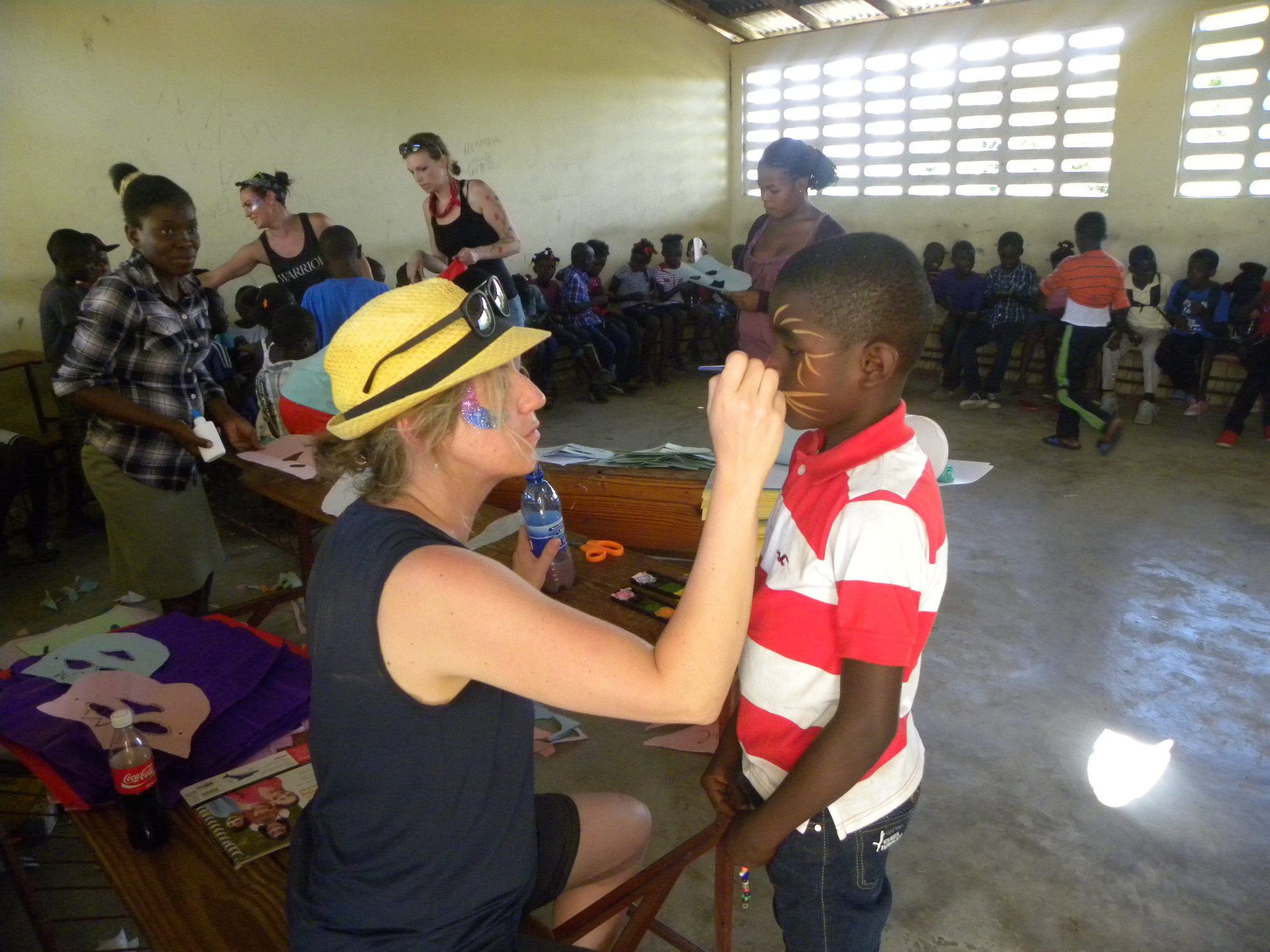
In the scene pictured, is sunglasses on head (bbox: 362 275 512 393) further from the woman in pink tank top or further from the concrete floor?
the woman in pink tank top

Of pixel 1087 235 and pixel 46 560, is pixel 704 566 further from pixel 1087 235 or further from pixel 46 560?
pixel 1087 235

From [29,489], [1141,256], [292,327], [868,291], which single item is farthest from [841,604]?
[1141,256]

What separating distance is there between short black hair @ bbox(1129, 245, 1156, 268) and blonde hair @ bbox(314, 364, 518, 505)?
6.72 meters

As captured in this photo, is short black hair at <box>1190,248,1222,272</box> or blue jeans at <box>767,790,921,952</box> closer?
blue jeans at <box>767,790,921,952</box>

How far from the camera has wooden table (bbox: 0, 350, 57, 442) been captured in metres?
4.88

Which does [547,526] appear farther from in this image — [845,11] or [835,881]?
[845,11]

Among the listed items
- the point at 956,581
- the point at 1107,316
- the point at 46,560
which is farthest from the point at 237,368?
the point at 1107,316

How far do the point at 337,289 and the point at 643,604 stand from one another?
8.43 ft

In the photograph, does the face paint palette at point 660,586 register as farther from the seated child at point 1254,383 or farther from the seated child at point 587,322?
the seated child at point 587,322

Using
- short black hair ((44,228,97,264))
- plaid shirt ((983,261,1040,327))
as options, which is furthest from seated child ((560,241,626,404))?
short black hair ((44,228,97,264))

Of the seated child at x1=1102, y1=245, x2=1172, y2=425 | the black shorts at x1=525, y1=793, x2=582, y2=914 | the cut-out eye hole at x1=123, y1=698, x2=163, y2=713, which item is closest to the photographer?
the black shorts at x1=525, y1=793, x2=582, y2=914

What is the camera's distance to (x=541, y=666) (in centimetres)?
106

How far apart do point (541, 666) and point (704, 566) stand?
24cm

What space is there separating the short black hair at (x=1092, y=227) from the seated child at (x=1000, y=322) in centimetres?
116
